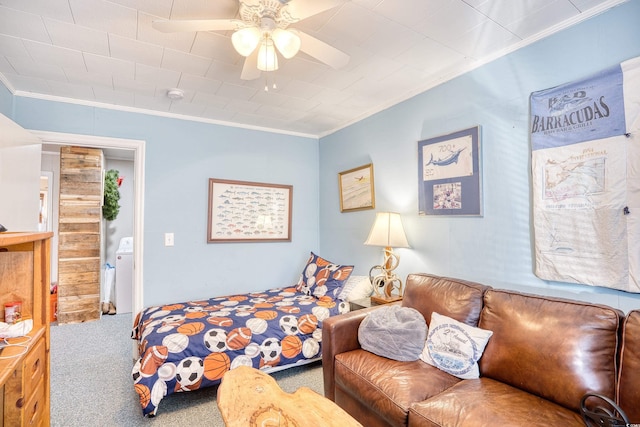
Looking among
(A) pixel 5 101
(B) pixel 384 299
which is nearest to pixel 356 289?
(B) pixel 384 299

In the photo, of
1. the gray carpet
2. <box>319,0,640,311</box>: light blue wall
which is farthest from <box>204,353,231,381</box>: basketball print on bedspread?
<box>319,0,640,311</box>: light blue wall

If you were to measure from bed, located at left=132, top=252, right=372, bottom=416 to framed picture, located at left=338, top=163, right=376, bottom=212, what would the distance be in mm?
708

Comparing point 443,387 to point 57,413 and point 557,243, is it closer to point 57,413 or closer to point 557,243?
point 557,243

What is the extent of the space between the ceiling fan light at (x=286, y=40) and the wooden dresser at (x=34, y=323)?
1.37 m

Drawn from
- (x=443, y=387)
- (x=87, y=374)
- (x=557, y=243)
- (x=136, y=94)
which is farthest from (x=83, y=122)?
(x=557, y=243)

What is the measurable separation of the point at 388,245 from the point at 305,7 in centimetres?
181

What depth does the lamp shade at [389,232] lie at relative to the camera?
256cm

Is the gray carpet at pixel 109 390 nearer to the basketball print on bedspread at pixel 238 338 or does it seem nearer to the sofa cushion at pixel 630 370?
the basketball print on bedspread at pixel 238 338

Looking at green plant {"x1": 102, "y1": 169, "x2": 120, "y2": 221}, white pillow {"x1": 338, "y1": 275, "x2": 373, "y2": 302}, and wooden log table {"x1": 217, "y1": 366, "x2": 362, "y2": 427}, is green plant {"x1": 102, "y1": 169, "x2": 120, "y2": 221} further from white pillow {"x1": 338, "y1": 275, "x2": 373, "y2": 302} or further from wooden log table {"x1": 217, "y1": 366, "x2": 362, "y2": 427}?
wooden log table {"x1": 217, "y1": 366, "x2": 362, "y2": 427}

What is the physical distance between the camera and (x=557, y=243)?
5.67 ft

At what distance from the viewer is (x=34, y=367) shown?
132 cm

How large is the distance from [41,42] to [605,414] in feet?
11.1

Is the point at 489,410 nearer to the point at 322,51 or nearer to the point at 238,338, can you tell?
the point at 238,338

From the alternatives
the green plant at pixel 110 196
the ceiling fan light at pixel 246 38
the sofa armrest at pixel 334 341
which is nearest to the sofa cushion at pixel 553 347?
the sofa armrest at pixel 334 341
